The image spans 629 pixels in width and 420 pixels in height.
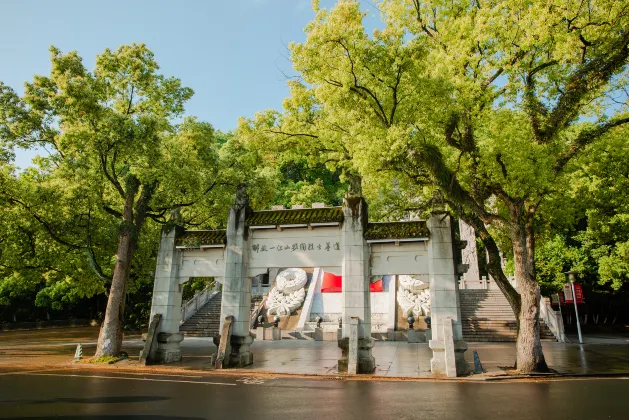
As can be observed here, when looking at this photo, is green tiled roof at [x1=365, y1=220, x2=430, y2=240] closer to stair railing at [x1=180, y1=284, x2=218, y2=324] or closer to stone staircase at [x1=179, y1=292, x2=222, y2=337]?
stone staircase at [x1=179, y1=292, x2=222, y2=337]

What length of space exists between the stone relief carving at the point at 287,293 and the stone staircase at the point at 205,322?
186 cm

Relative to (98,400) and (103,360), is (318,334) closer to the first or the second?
(103,360)

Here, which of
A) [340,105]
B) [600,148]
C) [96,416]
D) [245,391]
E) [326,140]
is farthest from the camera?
[326,140]

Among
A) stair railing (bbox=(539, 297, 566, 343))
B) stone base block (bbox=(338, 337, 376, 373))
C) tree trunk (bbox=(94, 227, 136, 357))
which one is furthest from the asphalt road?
stair railing (bbox=(539, 297, 566, 343))

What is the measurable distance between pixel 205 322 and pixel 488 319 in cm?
1884

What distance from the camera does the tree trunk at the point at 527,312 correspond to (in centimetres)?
1212

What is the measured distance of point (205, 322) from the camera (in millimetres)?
26828

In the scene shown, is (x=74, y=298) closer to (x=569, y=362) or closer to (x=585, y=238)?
(x=569, y=362)

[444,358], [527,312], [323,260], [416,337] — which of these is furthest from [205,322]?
[527,312]

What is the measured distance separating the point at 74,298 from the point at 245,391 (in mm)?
32871

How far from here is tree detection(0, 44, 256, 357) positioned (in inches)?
583

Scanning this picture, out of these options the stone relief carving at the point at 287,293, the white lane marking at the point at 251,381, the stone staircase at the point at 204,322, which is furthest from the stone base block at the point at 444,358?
the stone staircase at the point at 204,322

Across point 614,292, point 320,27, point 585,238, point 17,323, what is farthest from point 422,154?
point 17,323

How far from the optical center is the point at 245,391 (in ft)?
32.5
